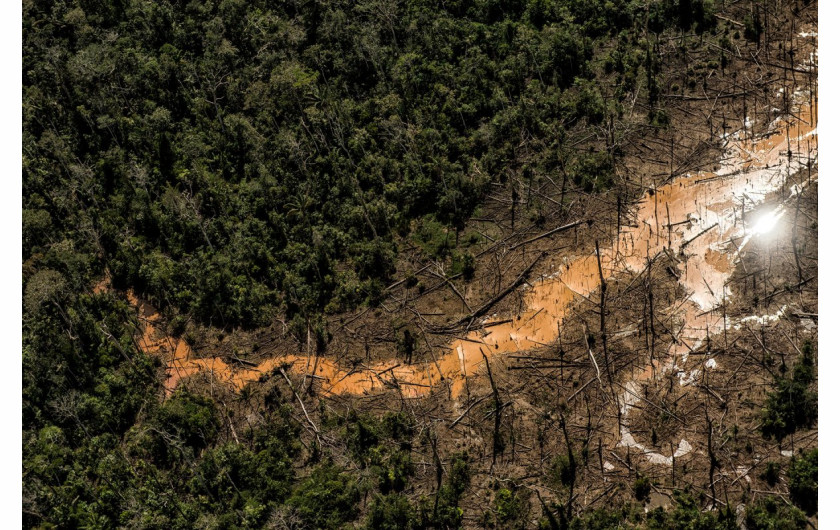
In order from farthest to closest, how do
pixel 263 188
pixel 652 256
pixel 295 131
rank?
pixel 295 131
pixel 263 188
pixel 652 256

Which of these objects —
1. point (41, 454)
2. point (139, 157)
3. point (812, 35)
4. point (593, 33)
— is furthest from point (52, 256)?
point (812, 35)

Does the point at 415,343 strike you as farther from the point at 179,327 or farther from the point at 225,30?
the point at 225,30

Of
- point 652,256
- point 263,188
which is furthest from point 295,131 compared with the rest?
point 652,256

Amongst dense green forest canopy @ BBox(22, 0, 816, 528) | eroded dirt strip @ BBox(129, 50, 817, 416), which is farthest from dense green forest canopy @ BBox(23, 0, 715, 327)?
eroded dirt strip @ BBox(129, 50, 817, 416)

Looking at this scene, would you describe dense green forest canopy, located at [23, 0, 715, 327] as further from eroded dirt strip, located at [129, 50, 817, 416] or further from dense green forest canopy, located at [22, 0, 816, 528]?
eroded dirt strip, located at [129, 50, 817, 416]

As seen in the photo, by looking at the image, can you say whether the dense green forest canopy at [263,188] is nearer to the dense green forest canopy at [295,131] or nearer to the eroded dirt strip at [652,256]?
the dense green forest canopy at [295,131]

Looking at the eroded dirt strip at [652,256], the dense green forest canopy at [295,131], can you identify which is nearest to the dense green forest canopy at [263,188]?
the dense green forest canopy at [295,131]

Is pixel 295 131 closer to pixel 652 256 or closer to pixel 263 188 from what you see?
pixel 263 188

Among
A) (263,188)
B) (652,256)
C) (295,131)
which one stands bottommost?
(652,256)
